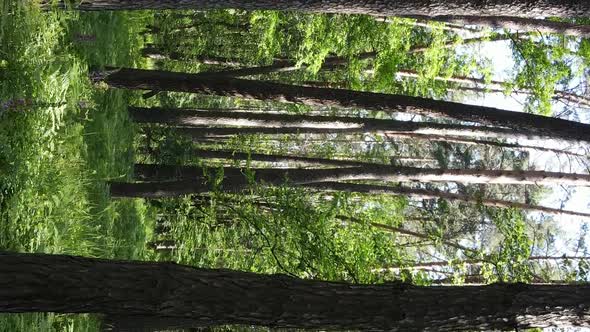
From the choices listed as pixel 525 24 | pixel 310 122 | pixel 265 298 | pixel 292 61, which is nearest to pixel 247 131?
pixel 292 61

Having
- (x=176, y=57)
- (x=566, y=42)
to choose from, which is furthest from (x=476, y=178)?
(x=176, y=57)

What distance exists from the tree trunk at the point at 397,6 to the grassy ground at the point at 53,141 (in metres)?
1.23

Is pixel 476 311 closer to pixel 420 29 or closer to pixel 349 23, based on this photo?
pixel 349 23

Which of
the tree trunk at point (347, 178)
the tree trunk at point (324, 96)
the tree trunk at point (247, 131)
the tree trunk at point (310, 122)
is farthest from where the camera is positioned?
the tree trunk at point (247, 131)

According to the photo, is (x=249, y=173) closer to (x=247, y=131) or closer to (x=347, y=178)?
(x=347, y=178)

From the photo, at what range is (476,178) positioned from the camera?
348 inches

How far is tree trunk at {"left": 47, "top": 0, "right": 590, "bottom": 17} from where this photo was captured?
4801mm

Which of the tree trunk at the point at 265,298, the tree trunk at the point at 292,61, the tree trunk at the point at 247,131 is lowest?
the tree trunk at the point at 265,298

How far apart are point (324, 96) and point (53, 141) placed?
3.14 metres

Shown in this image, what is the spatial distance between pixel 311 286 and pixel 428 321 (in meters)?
0.75

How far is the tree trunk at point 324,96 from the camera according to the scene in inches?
276

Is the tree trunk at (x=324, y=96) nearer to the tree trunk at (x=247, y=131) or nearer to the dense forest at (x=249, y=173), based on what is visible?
the dense forest at (x=249, y=173)

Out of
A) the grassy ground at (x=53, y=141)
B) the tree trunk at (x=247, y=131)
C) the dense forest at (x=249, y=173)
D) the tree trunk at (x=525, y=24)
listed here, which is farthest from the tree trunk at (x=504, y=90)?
the grassy ground at (x=53, y=141)

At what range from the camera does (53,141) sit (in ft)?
21.9
